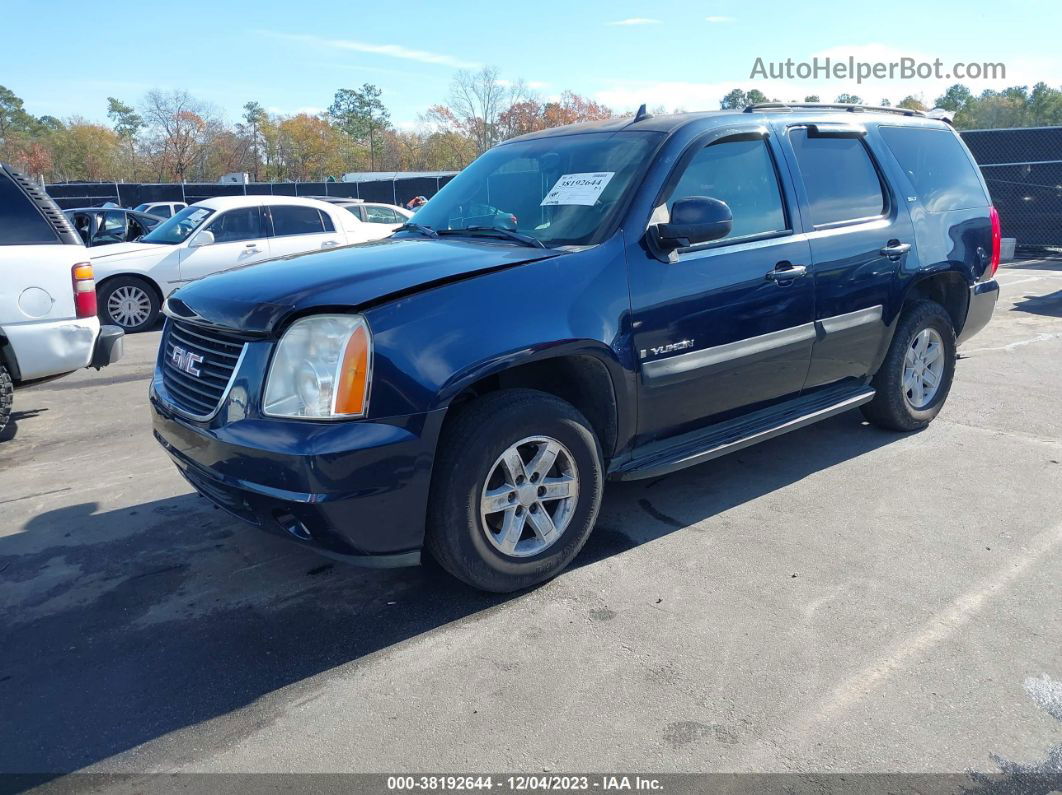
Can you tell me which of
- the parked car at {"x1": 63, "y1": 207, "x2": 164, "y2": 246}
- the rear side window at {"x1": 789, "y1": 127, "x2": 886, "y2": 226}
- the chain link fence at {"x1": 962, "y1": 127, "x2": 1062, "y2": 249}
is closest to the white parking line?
the rear side window at {"x1": 789, "y1": 127, "x2": 886, "y2": 226}

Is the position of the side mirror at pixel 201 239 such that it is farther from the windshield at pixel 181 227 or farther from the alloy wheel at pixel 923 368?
the alloy wheel at pixel 923 368

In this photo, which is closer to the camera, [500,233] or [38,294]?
[500,233]

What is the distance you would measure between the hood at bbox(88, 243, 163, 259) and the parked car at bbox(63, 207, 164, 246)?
4.11 feet

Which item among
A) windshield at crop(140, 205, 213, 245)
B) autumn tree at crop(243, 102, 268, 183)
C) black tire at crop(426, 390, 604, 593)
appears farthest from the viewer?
autumn tree at crop(243, 102, 268, 183)

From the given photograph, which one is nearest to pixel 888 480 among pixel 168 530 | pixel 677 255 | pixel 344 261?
pixel 677 255

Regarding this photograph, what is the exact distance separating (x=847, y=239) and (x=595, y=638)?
2751 mm

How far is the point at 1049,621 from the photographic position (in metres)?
3.18

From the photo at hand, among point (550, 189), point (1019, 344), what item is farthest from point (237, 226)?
point (1019, 344)

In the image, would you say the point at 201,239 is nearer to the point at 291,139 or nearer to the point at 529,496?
the point at 529,496

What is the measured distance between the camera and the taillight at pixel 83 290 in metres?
5.52

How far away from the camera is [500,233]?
12.9 feet

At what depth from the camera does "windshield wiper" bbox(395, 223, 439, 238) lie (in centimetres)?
425

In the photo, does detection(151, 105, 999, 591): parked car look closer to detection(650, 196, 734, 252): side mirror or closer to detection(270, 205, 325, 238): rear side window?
detection(650, 196, 734, 252): side mirror

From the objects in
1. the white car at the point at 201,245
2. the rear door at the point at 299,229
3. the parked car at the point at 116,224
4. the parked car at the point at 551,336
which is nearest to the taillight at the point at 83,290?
the parked car at the point at 551,336
